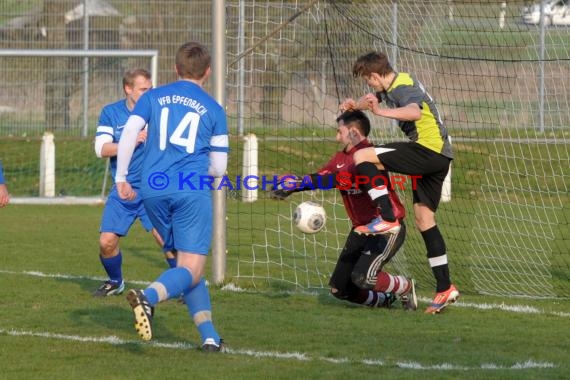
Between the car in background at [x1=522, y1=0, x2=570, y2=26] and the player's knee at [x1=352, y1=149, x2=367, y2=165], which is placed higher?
the car in background at [x1=522, y1=0, x2=570, y2=26]

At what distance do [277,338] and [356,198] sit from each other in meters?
1.69

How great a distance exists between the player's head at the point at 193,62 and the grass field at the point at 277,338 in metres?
1.67

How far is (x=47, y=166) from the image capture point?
60.7 ft

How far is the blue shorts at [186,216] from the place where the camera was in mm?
6668

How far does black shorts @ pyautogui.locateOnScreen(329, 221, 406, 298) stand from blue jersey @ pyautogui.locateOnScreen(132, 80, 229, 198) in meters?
2.02

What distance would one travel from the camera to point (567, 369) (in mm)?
6391

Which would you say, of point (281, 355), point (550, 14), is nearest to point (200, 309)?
point (281, 355)

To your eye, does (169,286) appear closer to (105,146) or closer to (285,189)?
(285,189)

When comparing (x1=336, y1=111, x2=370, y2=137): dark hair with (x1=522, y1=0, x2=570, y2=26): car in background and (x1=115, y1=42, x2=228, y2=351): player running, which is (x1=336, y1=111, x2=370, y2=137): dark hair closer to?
(x1=115, y1=42, x2=228, y2=351): player running

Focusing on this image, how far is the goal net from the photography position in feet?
34.1

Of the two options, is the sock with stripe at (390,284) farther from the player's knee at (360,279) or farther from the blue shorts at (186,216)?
A: the blue shorts at (186,216)

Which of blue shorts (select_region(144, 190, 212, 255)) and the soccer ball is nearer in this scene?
blue shorts (select_region(144, 190, 212, 255))

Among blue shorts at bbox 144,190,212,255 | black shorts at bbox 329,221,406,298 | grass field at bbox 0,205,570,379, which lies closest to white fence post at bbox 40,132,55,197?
grass field at bbox 0,205,570,379

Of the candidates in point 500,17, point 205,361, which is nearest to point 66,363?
point 205,361
